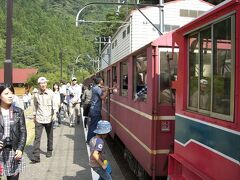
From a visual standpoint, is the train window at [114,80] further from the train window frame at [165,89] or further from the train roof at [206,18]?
the train roof at [206,18]

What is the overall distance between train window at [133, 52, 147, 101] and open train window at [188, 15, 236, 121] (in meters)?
1.92

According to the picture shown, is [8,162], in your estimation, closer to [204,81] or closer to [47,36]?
[204,81]

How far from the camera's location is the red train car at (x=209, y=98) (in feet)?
→ 10.3

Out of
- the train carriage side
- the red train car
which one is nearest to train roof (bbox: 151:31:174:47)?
the train carriage side

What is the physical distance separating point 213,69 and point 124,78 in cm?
480

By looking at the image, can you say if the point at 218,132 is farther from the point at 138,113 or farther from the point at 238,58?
the point at 138,113

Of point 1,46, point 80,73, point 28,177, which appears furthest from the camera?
point 1,46

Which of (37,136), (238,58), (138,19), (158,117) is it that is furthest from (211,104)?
(138,19)

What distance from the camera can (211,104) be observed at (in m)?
3.60

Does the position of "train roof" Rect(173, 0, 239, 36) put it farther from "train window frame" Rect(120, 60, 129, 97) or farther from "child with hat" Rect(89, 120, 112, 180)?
"train window frame" Rect(120, 60, 129, 97)

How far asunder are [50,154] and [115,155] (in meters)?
1.62

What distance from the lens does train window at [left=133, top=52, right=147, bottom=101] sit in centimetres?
614

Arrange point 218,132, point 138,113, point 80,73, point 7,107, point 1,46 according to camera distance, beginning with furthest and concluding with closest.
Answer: point 1,46, point 80,73, point 138,113, point 7,107, point 218,132

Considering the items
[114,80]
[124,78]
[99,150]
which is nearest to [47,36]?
[114,80]
